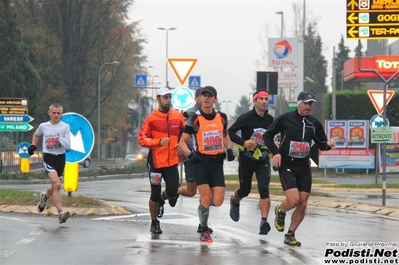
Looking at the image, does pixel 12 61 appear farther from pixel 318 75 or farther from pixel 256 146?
pixel 318 75

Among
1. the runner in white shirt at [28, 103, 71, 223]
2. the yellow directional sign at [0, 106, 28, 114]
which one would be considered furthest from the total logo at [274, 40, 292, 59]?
the runner in white shirt at [28, 103, 71, 223]

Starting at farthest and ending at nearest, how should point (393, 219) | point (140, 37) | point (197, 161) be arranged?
point (140, 37) → point (393, 219) → point (197, 161)

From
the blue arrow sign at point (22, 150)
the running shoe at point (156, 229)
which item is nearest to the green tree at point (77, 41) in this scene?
the blue arrow sign at point (22, 150)

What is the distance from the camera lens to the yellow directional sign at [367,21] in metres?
20.5

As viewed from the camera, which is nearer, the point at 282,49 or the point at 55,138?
the point at 55,138

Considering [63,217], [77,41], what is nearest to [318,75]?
[77,41]

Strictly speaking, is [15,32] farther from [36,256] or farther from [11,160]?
[36,256]

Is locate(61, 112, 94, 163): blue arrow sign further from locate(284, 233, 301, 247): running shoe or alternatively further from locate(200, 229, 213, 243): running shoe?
locate(284, 233, 301, 247): running shoe

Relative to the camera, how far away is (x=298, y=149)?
11852mm

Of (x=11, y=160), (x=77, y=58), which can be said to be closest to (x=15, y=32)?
(x=77, y=58)

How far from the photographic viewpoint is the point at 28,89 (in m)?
55.9

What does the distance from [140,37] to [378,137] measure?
57.3 m

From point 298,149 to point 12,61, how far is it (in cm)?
4460

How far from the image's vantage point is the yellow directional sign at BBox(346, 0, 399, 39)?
20.5 m
